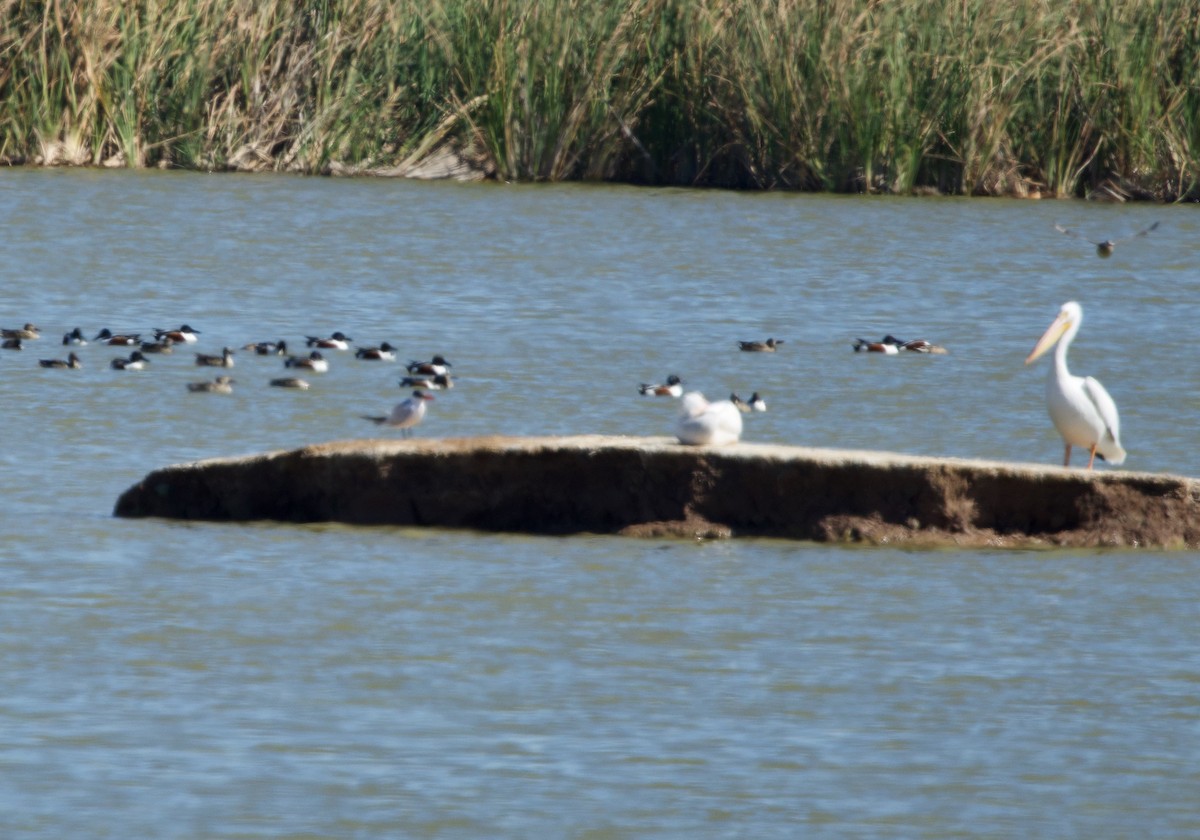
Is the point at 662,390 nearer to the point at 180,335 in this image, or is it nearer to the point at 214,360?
the point at 214,360

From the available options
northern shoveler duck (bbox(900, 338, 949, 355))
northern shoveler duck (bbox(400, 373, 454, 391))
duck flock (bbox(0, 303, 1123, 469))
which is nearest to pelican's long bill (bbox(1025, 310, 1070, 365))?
duck flock (bbox(0, 303, 1123, 469))

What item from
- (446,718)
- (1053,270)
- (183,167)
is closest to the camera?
(446,718)

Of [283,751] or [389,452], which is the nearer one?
[283,751]

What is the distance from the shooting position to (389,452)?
10617 mm

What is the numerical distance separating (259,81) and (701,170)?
4857mm

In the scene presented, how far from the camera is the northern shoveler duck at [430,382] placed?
50.5ft

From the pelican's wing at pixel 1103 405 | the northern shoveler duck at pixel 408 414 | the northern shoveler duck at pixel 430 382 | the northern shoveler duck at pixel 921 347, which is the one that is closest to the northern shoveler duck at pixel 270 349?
the northern shoveler duck at pixel 430 382

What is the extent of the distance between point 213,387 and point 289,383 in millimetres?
504

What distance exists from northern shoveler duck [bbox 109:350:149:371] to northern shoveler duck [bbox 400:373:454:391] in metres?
1.80

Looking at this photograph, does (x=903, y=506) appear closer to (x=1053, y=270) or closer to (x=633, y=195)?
(x=1053, y=270)

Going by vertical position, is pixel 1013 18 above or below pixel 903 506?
above

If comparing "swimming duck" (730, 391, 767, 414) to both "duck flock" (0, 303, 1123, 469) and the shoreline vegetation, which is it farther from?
the shoreline vegetation

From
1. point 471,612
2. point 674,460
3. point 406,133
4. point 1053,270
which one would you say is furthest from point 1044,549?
point 406,133

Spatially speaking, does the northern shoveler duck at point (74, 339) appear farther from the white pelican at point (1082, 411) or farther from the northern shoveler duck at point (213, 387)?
the white pelican at point (1082, 411)
